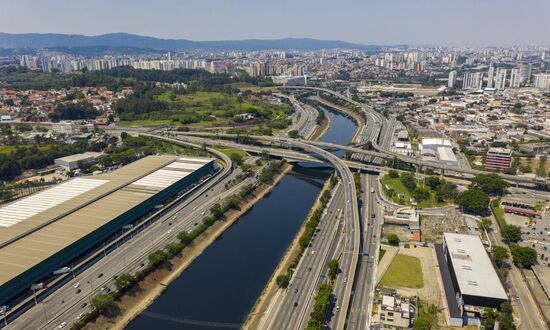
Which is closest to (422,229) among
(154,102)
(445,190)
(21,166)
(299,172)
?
(445,190)

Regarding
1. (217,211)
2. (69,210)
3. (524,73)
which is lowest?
(217,211)

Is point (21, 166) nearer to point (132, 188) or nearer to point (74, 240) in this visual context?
point (132, 188)

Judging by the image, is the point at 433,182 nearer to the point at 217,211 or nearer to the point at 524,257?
the point at 524,257

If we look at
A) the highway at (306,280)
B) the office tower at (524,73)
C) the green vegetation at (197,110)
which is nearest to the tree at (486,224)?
the highway at (306,280)

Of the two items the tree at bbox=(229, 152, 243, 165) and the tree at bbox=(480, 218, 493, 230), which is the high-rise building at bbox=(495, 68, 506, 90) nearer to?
the tree at bbox=(229, 152, 243, 165)

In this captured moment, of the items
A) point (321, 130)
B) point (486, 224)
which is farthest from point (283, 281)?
point (321, 130)

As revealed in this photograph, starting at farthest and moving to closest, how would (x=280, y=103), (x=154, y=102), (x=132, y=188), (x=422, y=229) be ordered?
(x=280, y=103) < (x=154, y=102) < (x=132, y=188) < (x=422, y=229)
